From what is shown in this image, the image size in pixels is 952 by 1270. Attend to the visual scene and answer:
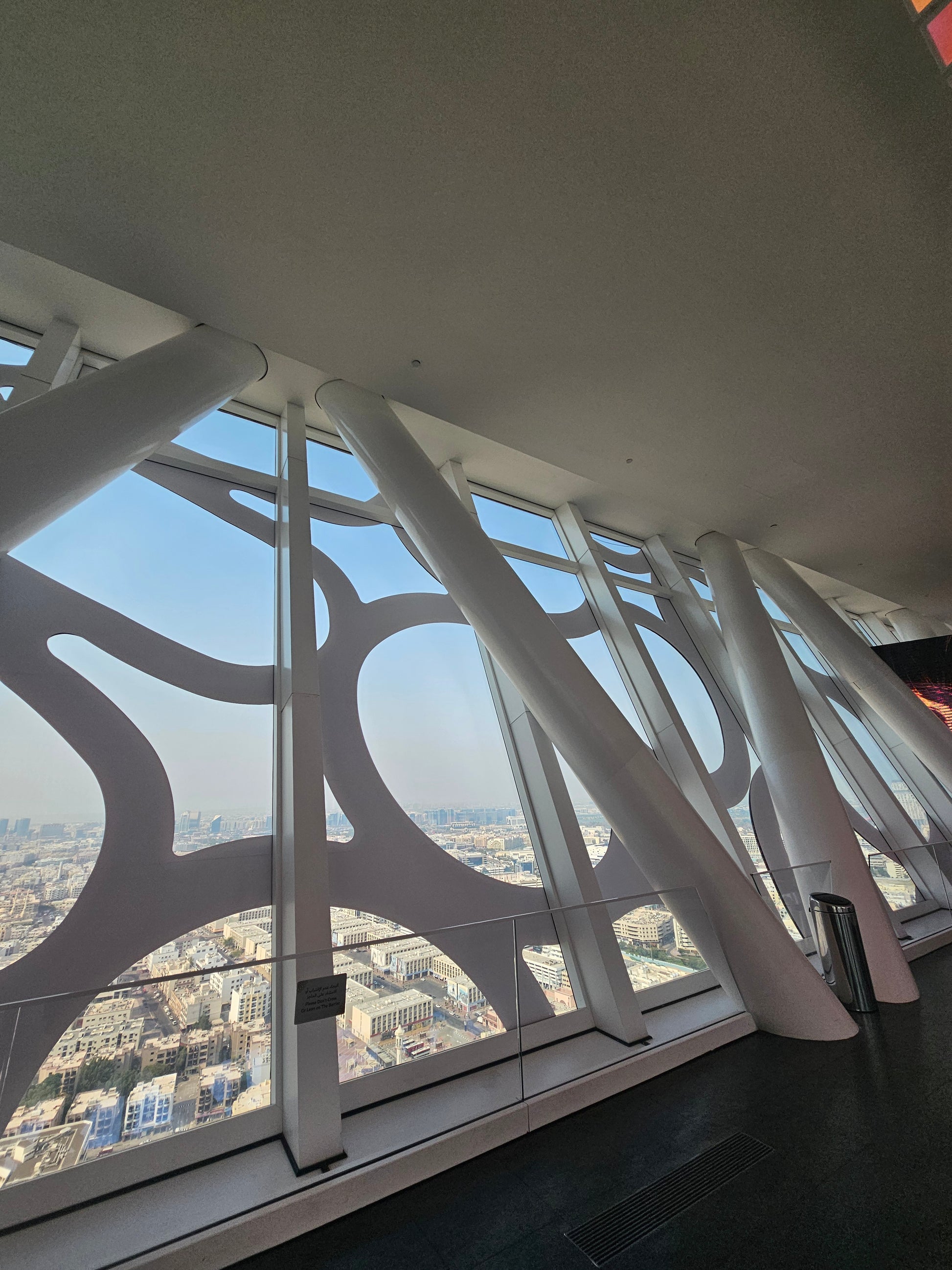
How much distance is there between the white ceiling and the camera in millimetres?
2764

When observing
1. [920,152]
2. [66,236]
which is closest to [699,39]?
[920,152]

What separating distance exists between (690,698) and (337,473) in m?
6.00

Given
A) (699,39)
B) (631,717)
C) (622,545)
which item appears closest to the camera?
(699,39)

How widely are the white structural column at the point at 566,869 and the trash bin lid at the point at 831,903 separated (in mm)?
2048

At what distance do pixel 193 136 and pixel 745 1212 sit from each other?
5.98 metres

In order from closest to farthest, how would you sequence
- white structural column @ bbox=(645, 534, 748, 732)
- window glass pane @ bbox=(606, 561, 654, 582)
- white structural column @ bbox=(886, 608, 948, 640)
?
white structural column @ bbox=(645, 534, 748, 732) < window glass pane @ bbox=(606, 561, 654, 582) < white structural column @ bbox=(886, 608, 948, 640)

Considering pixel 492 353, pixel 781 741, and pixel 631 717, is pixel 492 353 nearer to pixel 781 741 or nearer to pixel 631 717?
pixel 631 717

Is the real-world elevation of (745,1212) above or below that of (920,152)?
below

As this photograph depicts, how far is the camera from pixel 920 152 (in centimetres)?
340

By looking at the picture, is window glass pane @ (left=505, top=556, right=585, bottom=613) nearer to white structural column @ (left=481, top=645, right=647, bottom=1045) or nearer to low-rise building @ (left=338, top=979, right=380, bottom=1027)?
white structural column @ (left=481, top=645, right=647, bottom=1045)

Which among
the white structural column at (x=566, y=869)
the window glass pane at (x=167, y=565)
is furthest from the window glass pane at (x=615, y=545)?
the window glass pane at (x=167, y=565)

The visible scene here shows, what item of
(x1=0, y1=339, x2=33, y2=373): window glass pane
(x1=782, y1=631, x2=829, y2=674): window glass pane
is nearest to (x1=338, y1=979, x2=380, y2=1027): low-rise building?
(x1=0, y1=339, x2=33, y2=373): window glass pane

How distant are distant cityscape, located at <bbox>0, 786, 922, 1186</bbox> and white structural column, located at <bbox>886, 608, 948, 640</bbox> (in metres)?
12.1

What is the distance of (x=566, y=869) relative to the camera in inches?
193
